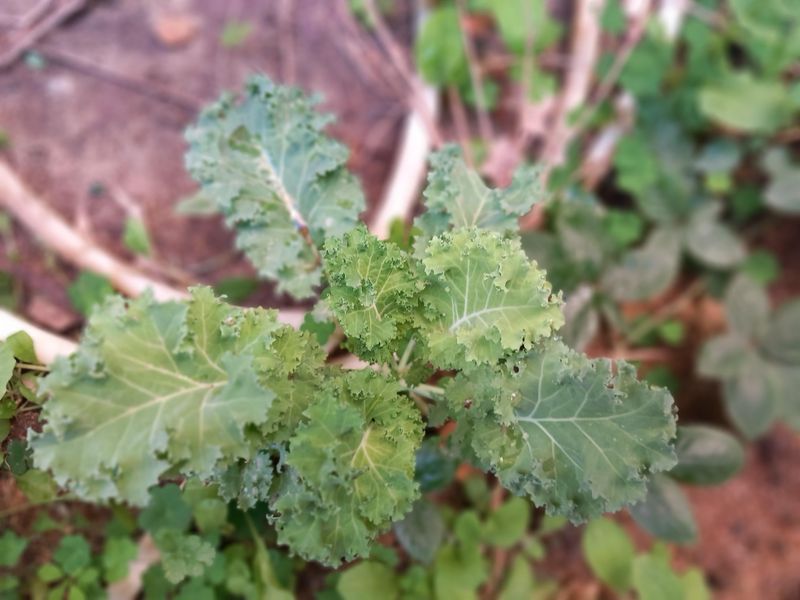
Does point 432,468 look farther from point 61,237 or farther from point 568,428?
point 61,237

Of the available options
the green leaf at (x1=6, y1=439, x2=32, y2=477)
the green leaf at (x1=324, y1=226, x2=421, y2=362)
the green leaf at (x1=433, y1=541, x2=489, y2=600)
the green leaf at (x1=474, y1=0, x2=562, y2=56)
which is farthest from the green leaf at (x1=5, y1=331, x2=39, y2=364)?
the green leaf at (x1=474, y1=0, x2=562, y2=56)

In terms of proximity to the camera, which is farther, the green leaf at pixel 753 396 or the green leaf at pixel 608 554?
the green leaf at pixel 753 396

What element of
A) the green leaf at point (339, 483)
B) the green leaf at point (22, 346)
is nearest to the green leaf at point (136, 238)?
the green leaf at point (22, 346)

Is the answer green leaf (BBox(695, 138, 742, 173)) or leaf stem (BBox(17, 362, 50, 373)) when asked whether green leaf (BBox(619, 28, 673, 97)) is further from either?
leaf stem (BBox(17, 362, 50, 373))

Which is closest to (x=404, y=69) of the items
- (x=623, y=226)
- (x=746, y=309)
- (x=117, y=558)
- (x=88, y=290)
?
(x=623, y=226)

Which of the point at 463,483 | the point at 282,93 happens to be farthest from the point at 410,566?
the point at 282,93

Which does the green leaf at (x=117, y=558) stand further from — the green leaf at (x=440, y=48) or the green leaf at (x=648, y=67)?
the green leaf at (x=648, y=67)

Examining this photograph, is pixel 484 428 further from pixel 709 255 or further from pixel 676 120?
pixel 676 120
